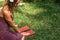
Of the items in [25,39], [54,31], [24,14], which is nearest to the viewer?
[25,39]

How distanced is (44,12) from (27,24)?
1.04 m

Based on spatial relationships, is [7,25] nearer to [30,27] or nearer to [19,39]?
[19,39]

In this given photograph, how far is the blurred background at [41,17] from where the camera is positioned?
523 centimetres

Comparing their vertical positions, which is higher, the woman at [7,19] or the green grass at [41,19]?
the woman at [7,19]

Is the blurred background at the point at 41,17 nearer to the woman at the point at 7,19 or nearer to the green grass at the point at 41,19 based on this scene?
the green grass at the point at 41,19

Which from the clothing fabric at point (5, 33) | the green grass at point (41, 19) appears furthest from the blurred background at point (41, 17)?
the clothing fabric at point (5, 33)

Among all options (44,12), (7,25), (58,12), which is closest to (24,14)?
(44,12)

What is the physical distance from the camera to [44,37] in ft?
16.6

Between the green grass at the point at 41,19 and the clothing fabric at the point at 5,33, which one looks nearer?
the clothing fabric at the point at 5,33

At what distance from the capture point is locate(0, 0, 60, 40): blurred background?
523 cm

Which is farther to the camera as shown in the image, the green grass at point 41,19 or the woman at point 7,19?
the green grass at point 41,19

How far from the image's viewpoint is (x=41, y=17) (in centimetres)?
617

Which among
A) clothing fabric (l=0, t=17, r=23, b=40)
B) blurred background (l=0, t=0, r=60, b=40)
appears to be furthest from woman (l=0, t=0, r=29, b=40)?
blurred background (l=0, t=0, r=60, b=40)

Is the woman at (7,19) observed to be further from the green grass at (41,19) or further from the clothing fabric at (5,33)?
the green grass at (41,19)
